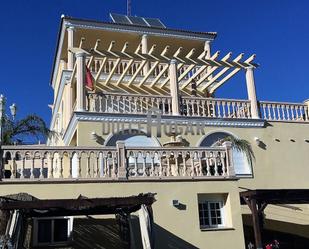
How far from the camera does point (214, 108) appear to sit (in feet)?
61.3

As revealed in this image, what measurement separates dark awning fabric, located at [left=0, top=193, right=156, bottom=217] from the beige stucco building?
0.91 m

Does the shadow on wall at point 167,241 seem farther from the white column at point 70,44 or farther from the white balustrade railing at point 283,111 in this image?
the white column at point 70,44

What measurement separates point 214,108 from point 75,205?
370 inches

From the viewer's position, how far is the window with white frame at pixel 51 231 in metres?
13.2

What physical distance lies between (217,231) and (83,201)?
195 inches

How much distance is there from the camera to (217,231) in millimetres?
13812

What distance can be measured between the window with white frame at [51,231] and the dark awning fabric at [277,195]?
5870 millimetres

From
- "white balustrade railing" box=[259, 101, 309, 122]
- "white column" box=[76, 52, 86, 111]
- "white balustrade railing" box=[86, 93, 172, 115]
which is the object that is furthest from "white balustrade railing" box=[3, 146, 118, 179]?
"white balustrade railing" box=[259, 101, 309, 122]

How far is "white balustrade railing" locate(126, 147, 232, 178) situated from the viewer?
13.9 m

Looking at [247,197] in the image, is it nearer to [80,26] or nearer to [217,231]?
[217,231]

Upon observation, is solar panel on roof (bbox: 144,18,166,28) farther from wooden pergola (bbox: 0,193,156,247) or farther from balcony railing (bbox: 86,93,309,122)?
wooden pergola (bbox: 0,193,156,247)

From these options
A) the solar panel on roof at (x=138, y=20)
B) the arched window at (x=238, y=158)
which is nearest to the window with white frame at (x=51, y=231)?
the arched window at (x=238, y=158)

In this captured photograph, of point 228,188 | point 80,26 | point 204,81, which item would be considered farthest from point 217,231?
point 80,26

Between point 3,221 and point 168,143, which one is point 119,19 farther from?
point 3,221
